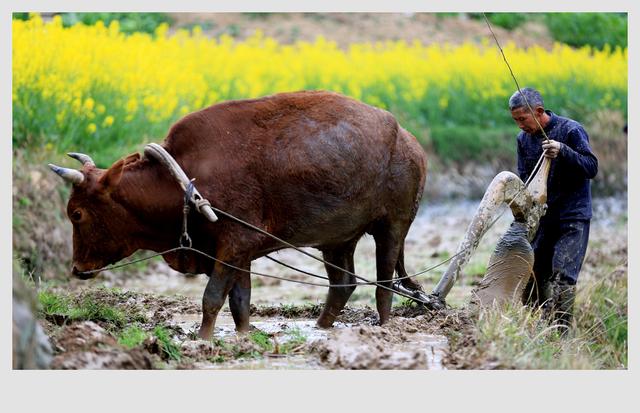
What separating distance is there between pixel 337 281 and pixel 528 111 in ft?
6.98

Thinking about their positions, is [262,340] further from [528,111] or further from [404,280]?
[528,111]

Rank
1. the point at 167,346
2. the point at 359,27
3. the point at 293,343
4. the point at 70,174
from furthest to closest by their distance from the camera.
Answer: the point at 359,27 < the point at 70,174 < the point at 293,343 < the point at 167,346

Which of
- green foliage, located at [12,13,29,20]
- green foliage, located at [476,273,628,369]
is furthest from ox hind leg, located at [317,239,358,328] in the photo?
green foliage, located at [12,13,29,20]

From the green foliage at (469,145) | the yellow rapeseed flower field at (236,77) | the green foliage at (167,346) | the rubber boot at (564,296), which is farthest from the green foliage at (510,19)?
the green foliage at (167,346)

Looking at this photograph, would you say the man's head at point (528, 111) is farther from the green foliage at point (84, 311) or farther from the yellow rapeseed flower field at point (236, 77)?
the yellow rapeseed flower field at point (236, 77)

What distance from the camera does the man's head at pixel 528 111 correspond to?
28.0ft

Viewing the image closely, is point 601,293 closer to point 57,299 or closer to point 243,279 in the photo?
point 243,279

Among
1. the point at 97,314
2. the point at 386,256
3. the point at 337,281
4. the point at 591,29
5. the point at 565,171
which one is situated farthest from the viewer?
the point at 591,29

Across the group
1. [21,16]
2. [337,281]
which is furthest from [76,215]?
[21,16]

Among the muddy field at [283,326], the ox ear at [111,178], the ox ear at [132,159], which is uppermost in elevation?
the ox ear at [132,159]

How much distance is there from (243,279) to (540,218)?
250cm

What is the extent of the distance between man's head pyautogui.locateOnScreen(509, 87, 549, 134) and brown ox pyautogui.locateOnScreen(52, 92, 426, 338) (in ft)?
3.25

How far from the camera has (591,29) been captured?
59.9 ft

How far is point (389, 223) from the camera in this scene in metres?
8.63
